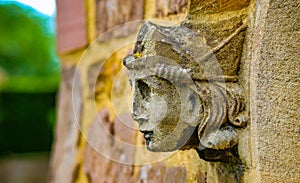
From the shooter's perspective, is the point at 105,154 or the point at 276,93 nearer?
the point at 276,93

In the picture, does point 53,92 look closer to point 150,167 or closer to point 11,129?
point 11,129

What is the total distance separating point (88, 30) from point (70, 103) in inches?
8.7

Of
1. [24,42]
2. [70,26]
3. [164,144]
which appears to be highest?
[70,26]

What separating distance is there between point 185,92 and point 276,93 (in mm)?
108

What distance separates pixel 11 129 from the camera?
21.8ft

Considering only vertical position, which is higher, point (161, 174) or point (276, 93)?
point (276, 93)

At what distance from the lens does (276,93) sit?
710 millimetres

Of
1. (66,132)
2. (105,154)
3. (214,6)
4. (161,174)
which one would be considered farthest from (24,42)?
(214,6)

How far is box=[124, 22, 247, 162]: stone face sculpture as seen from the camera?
71 cm

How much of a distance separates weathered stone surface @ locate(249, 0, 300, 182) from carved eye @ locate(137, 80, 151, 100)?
0.42 feet

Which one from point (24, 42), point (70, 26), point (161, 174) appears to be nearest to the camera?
point (161, 174)

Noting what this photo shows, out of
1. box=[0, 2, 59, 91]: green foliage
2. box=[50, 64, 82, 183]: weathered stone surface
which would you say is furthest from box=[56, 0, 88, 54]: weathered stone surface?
box=[0, 2, 59, 91]: green foliage

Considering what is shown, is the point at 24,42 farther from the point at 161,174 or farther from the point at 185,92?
the point at 185,92

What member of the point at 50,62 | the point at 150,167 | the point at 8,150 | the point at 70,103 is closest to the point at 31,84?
the point at 8,150
